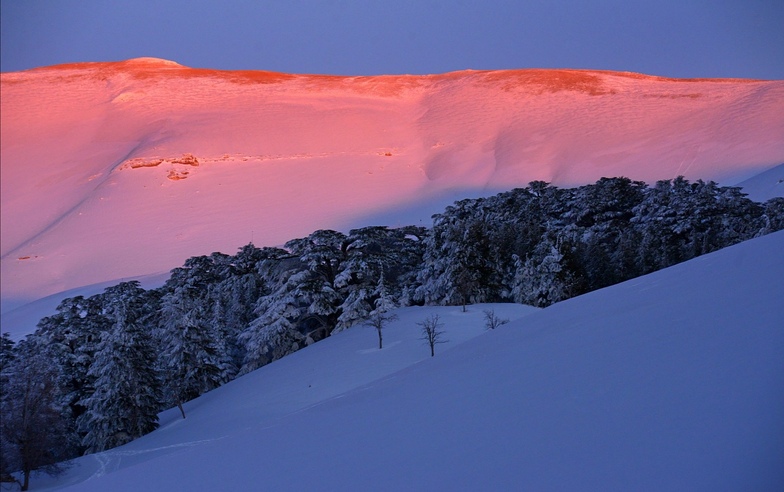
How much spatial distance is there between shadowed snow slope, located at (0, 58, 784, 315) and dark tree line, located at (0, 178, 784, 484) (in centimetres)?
1739

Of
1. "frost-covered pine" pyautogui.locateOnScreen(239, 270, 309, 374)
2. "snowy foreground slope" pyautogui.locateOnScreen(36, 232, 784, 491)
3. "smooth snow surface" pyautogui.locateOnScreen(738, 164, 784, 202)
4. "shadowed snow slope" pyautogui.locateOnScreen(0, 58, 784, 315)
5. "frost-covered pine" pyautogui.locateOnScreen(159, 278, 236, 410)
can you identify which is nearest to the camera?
"snowy foreground slope" pyautogui.locateOnScreen(36, 232, 784, 491)

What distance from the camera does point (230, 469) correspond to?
268 inches

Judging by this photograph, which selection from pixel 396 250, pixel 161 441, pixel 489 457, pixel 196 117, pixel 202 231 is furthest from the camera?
pixel 196 117

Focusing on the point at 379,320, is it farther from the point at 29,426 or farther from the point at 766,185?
the point at 766,185

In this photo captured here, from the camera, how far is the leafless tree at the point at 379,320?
27609 mm

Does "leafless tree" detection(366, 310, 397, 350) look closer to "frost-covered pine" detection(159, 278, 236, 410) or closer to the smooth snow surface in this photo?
"frost-covered pine" detection(159, 278, 236, 410)

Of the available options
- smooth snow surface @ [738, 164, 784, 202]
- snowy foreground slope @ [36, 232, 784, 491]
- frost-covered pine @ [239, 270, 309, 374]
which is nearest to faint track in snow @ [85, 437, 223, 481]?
frost-covered pine @ [239, 270, 309, 374]

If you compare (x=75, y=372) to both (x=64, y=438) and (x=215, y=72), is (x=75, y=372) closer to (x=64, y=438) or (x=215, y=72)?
(x=64, y=438)

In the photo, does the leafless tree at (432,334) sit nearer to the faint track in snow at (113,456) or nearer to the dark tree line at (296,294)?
the dark tree line at (296,294)

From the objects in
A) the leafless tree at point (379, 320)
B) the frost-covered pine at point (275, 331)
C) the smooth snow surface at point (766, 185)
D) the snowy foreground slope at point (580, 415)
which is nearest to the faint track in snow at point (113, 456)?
the frost-covered pine at point (275, 331)

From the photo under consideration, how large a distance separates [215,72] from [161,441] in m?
89.8

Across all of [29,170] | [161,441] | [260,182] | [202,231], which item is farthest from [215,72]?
[161,441]

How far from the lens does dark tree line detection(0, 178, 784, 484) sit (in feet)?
88.1

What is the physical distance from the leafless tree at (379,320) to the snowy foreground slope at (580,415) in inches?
684
